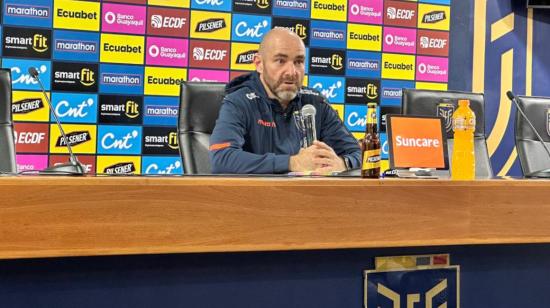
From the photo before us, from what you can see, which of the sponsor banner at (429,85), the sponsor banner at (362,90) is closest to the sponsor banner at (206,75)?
the sponsor banner at (362,90)

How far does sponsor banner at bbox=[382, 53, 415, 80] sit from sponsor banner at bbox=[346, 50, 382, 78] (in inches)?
1.9

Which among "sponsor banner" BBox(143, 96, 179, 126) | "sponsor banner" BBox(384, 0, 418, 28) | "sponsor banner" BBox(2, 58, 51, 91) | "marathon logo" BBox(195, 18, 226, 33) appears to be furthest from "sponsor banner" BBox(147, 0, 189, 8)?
"sponsor banner" BBox(384, 0, 418, 28)

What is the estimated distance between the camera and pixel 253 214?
0.97m

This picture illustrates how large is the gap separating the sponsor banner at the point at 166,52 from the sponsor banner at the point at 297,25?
618mm

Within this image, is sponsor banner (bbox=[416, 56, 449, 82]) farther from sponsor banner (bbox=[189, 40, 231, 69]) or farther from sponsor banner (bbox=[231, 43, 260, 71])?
sponsor banner (bbox=[189, 40, 231, 69])

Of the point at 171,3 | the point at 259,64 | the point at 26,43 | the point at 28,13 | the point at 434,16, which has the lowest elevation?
the point at 259,64

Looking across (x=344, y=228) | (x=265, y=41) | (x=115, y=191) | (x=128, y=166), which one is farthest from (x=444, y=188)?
(x=128, y=166)

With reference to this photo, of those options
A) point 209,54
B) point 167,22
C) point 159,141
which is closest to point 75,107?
point 159,141

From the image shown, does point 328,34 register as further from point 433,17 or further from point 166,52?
point 166,52

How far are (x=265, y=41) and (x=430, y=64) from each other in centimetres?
216

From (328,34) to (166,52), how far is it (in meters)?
1.05

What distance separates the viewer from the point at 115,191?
0.89 metres

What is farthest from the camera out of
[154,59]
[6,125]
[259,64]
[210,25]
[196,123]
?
[210,25]

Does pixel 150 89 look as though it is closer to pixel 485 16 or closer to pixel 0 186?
pixel 485 16
